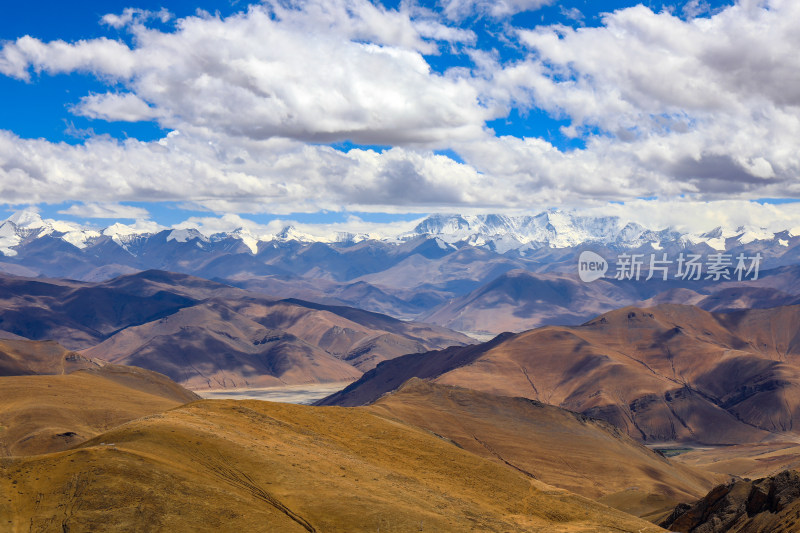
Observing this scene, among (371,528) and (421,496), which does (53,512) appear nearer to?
(371,528)

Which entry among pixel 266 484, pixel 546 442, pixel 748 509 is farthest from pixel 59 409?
pixel 748 509

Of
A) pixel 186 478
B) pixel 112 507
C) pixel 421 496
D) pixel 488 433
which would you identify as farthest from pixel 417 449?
pixel 488 433

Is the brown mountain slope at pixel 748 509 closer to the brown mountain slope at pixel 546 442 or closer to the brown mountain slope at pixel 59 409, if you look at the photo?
the brown mountain slope at pixel 546 442

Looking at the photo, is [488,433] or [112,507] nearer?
[112,507]

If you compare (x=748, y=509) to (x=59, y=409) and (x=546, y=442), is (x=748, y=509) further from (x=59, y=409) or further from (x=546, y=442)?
(x=59, y=409)

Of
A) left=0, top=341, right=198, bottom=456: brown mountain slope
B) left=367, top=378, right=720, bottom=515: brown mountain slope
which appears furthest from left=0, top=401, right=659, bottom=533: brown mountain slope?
left=0, top=341, right=198, bottom=456: brown mountain slope

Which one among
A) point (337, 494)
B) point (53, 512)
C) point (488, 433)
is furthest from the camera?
point (488, 433)
